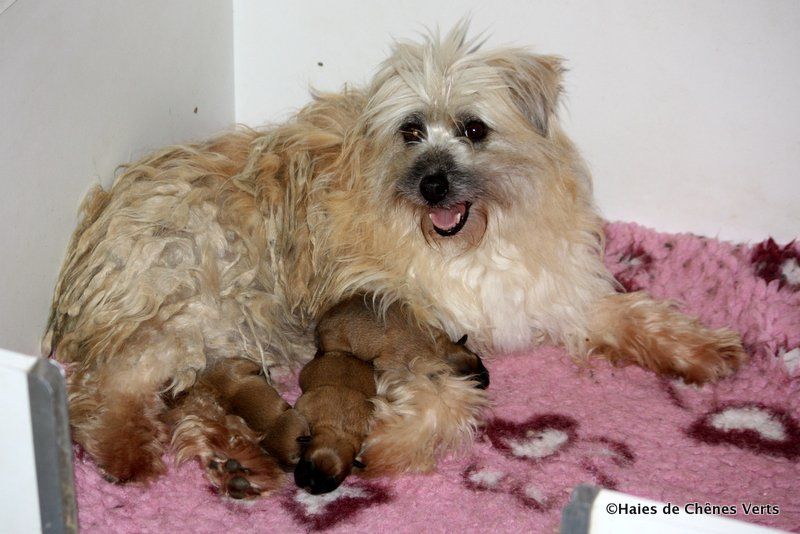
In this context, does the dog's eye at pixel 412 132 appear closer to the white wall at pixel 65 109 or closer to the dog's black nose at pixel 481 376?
the dog's black nose at pixel 481 376

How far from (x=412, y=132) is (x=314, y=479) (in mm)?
1035

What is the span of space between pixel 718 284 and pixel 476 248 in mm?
1006

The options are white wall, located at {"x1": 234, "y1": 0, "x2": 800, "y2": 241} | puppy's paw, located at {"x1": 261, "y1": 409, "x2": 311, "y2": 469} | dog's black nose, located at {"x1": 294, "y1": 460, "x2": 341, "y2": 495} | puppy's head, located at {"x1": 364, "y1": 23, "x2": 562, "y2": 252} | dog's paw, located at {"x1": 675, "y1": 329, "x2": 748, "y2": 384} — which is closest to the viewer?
dog's black nose, located at {"x1": 294, "y1": 460, "x2": 341, "y2": 495}

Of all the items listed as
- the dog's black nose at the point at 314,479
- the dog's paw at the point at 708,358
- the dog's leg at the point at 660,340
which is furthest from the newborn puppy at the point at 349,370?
the dog's paw at the point at 708,358

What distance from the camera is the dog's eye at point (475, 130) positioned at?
2.63 metres

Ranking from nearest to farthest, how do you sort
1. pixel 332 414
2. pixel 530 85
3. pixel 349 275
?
pixel 332 414 → pixel 530 85 → pixel 349 275

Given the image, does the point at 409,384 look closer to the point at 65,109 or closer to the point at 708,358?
the point at 708,358

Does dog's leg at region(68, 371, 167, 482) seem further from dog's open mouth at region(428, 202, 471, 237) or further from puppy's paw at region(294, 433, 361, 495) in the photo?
dog's open mouth at region(428, 202, 471, 237)

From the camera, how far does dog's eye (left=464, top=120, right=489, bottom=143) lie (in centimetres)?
263

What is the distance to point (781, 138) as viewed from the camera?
318 centimetres

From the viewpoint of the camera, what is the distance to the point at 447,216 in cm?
267

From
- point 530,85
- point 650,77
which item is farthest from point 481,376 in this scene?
point 650,77

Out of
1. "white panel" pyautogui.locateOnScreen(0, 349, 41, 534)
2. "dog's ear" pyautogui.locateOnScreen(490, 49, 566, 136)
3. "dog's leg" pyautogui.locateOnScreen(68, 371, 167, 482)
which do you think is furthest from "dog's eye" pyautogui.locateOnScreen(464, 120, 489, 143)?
"white panel" pyautogui.locateOnScreen(0, 349, 41, 534)

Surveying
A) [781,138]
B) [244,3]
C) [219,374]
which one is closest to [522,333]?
[219,374]
